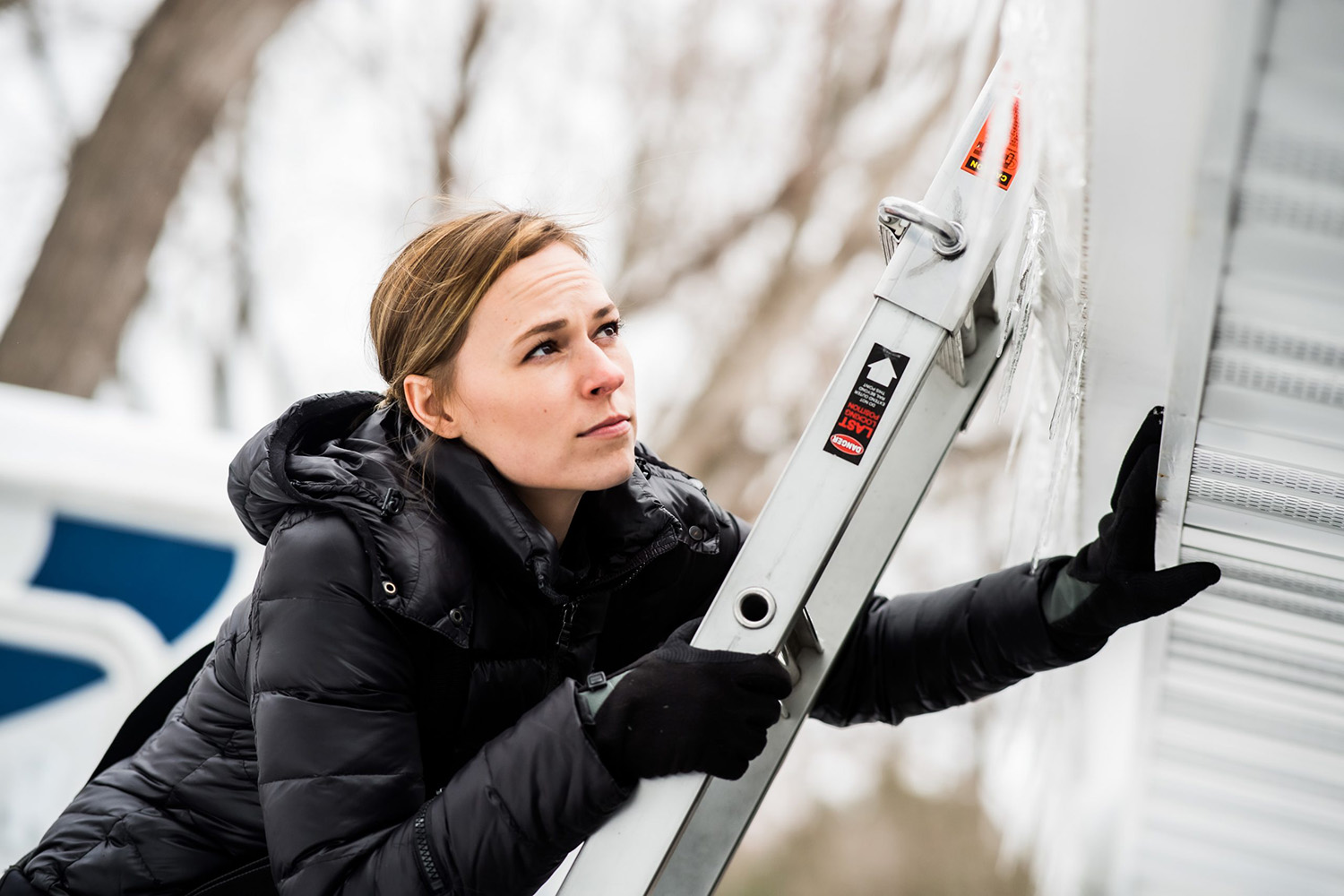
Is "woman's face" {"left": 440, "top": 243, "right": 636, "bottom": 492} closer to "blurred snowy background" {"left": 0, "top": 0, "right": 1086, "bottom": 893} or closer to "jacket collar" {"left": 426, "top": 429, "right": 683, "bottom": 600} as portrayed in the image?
"jacket collar" {"left": 426, "top": 429, "right": 683, "bottom": 600}

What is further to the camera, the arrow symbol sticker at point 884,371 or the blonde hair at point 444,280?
the blonde hair at point 444,280

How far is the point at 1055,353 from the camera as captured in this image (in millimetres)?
1347

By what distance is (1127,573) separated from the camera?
4.35 ft

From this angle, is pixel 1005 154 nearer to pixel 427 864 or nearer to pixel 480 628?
pixel 480 628

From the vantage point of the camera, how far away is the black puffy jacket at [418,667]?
3.99ft

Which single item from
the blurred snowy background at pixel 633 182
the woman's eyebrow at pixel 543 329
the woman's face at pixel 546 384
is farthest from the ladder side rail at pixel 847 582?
the blurred snowy background at pixel 633 182

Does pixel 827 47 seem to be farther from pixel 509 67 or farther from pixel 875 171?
pixel 509 67

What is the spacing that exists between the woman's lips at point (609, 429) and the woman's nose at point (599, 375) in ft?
0.12

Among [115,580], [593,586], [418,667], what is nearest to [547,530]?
[593,586]

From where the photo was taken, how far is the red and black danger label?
3.75 feet

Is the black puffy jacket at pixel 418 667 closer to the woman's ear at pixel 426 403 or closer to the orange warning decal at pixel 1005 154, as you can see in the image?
the woman's ear at pixel 426 403

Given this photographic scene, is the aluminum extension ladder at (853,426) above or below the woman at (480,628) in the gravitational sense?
above

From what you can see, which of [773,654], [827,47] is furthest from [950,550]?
[773,654]

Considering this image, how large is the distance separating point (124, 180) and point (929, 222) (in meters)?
5.20
